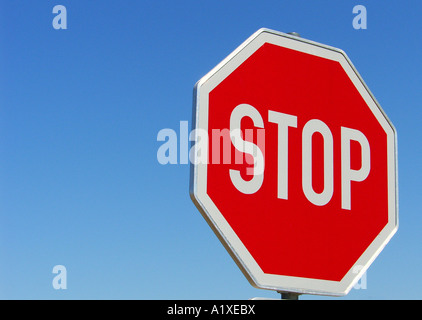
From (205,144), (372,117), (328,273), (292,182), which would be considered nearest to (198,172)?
(205,144)

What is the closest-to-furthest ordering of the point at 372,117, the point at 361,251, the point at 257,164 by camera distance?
the point at 257,164, the point at 361,251, the point at 372,117

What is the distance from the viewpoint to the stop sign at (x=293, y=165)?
2051 millimetres

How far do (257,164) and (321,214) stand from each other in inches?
11.8

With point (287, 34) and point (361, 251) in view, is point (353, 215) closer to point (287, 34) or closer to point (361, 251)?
point (361, 251)

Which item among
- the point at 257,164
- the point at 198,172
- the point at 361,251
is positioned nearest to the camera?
the point at 198,172

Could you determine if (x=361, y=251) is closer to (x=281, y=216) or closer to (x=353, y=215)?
(x=353, y=215)

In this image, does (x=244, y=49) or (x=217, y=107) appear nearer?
(x=217, y=107)

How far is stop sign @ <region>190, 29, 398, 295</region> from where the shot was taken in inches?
80.7

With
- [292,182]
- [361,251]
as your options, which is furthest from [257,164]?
[361,251]

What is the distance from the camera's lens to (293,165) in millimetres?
2238

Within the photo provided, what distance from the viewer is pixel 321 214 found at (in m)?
2.26

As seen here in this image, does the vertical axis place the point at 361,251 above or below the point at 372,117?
below

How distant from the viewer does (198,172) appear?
1973mm
